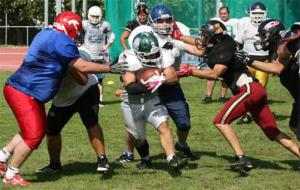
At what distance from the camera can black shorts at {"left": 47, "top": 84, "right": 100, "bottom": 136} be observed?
24.1 feet

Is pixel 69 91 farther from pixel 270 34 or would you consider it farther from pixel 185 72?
pixel 270 34

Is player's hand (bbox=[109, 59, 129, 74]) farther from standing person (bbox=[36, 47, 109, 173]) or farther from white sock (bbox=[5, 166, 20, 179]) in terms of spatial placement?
white sock (bbox=[5, 166, 20, 179])

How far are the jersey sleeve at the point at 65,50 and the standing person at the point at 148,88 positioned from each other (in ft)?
2.04

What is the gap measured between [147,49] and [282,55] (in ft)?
4.85

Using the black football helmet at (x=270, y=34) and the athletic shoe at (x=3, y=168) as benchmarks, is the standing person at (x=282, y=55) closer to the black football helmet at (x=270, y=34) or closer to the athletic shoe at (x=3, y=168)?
the black football helmet at (x=270, y=34)

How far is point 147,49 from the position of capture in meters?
7.17

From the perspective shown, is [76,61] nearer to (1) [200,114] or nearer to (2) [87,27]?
(1) [200,114]

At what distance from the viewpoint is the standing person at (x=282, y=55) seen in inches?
286

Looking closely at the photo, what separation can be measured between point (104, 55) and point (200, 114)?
245 centimetres

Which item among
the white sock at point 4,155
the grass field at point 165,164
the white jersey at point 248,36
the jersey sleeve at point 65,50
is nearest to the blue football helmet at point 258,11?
the white jersey at point 248,36

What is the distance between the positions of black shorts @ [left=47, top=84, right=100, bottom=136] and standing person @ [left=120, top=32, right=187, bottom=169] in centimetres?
38

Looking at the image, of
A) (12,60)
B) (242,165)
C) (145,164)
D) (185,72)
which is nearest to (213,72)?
(185,72)

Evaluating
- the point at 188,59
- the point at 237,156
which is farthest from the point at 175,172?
the point at 188,59

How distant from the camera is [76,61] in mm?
6773
